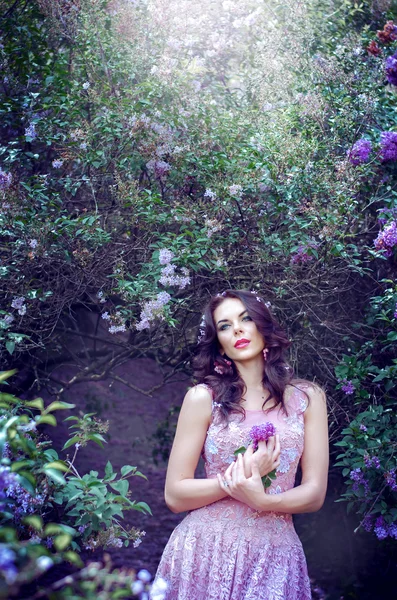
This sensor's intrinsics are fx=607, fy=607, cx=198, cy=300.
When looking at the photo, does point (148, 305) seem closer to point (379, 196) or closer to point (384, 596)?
point (379, 196)

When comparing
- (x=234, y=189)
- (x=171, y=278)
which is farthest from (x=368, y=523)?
(x=234, y=189)

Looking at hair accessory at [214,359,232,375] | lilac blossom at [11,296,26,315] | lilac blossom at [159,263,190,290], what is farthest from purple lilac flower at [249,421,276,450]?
lilac blossom at [11,296,26,315]

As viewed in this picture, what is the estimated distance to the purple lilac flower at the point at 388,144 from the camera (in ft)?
9.12

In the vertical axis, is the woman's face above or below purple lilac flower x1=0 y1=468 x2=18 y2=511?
above

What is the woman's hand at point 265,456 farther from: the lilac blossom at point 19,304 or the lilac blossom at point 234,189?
the lilac blossom at point 19,304

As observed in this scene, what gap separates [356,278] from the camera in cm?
313

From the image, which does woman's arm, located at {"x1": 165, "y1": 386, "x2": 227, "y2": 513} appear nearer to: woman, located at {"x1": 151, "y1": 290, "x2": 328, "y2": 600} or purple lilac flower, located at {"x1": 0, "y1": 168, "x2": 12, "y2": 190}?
woman, located at {"x1": 151, "y1": 290, "x2": 328, "y2": 600}

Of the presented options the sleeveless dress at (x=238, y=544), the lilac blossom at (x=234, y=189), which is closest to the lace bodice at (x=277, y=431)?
the sleeveless dress at (x=238, y=544)

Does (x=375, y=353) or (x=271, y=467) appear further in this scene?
(x=375, y=353)

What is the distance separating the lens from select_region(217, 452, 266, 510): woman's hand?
1983mm

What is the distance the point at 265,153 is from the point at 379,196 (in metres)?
0.63

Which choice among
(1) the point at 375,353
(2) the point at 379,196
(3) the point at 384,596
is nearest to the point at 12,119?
(2) the point at 379,196

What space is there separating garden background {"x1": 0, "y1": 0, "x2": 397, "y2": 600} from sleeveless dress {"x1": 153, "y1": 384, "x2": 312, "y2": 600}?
0.83 feet

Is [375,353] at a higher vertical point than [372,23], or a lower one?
lower
